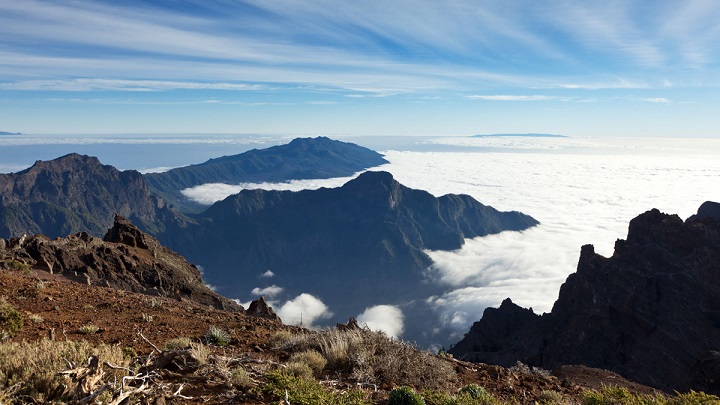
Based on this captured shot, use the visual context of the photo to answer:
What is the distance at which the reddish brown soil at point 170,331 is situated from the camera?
358 inches

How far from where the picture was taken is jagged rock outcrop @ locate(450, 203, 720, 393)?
52.4m

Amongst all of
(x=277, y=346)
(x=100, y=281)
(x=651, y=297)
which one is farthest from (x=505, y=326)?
(x=277, y=346)

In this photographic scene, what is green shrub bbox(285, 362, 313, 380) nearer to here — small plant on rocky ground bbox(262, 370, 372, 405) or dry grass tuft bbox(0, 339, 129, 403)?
small plant on rocky ground bbox(262, 370, 372, 405)

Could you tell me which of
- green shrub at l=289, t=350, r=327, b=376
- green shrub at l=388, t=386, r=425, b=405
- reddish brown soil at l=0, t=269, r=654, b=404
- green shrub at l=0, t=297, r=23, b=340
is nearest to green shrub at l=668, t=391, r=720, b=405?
reddish brown soil at l=0, t=269, r=654, b=404

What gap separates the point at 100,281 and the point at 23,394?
820 inches

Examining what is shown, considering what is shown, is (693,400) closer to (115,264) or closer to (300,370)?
(300,370)

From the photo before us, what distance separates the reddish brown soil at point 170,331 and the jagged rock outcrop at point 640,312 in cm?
4484

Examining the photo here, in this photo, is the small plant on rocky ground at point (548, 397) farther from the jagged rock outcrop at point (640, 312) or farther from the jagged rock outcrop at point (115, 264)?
the jagged rock outcrop at point (640, 312)

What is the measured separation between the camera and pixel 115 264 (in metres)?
28.7

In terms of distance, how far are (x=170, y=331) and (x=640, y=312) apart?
64.6 meters

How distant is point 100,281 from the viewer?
23.8m

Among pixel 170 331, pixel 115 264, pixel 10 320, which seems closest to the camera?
pixel 10 320

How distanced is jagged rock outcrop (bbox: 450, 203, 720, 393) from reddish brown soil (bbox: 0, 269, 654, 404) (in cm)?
4484

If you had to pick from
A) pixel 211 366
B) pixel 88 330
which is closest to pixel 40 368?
pixel 211 366
